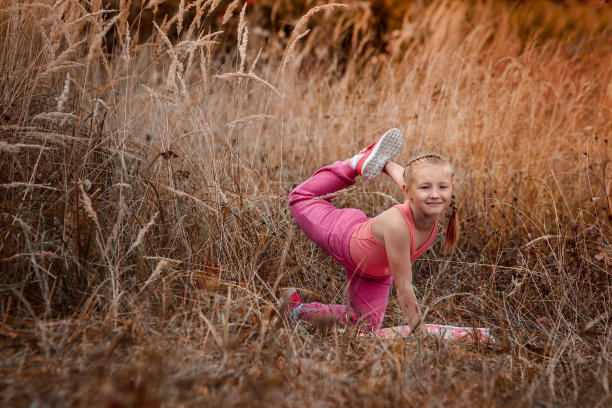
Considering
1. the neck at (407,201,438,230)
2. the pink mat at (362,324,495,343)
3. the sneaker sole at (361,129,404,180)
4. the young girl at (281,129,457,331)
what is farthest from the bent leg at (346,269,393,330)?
the sneaker sole at (361,129,404,180)

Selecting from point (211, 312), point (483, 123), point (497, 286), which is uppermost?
point (483, 123)

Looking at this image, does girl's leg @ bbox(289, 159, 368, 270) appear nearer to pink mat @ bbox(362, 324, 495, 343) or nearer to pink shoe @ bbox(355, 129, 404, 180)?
pink shoe @ bbox(355, 129, 404, 180)

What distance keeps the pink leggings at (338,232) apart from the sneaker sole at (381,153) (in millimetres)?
110

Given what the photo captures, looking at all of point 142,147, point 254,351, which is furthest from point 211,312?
point 142,147

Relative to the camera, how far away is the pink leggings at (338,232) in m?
2.35

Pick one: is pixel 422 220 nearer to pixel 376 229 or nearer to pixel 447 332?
pixel 376 229

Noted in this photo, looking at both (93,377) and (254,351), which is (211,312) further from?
(93,377)

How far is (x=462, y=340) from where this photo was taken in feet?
6.91

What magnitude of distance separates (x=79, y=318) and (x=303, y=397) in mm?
792

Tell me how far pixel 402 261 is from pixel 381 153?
1.85 feet

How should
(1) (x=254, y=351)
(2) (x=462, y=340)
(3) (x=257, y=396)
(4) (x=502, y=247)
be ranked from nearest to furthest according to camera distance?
(3) (x=257, y=396)
(1) (x=254, y=351)
(2) (x=462, y=340)
(4) (x=502, y=247)

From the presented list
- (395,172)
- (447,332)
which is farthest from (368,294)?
(395,172)

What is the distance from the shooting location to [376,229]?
2.24 metres

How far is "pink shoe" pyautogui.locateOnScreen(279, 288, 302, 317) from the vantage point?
6.56 ft
